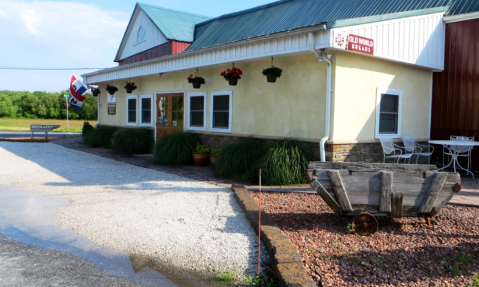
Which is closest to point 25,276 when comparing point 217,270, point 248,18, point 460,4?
point 217,270

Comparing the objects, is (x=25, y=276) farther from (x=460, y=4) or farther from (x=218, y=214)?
(x=460, y=4)

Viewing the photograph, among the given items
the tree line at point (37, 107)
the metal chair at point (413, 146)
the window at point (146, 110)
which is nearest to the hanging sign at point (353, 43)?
the metal chair at point (413, 146)

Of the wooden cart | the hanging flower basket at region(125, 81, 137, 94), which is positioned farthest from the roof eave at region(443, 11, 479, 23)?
the hanging flower basket at region(125, 81, 137, 94)

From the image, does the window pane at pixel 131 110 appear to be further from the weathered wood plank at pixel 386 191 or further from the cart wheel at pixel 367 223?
the weathered wood plank at pixel 386 191

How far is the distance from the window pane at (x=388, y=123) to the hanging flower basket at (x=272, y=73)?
2659 millimetres

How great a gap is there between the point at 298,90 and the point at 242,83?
1.99 meters

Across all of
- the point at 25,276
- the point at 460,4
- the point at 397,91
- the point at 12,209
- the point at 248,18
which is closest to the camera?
the point at 25,276

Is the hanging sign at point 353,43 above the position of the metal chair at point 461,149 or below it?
above

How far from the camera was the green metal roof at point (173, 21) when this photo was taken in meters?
19.0

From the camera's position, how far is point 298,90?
30.1ft

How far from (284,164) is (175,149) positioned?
4097 millimetres

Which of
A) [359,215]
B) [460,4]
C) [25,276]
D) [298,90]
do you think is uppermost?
[460,4]

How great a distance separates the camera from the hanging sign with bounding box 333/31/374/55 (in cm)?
755

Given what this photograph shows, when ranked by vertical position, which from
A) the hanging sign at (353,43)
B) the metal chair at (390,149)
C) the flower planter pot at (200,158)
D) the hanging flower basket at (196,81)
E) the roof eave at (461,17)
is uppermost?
the roof eave at (461,17)
